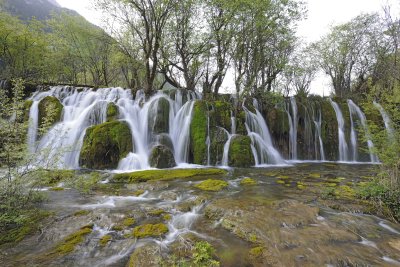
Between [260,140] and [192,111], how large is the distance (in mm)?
5259

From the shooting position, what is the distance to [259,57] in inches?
780

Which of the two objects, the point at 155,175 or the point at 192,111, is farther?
the point at 192,111

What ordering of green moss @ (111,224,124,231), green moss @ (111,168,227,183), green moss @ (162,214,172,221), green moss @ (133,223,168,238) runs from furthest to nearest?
1. green moss @ (111,168,227,183)
2. green moss @ (162,214,172,221)
3. green moss @ (111,224,124,231)
4. green moss @ (133,223,168,238)

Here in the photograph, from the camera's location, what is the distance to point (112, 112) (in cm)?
1454

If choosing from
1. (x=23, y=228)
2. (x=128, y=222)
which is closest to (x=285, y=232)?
(x=128, y=222)

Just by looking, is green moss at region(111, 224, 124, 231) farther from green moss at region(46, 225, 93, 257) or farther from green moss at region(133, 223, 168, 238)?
green moss at region(46, 225, 93, 257)

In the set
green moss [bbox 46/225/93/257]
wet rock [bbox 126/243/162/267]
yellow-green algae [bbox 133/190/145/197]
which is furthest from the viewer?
yellow-green algae [bbox 133/190/145/197]

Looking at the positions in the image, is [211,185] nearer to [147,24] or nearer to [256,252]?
[256,252]

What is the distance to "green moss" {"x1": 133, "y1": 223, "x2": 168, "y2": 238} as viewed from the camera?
14.3 feet

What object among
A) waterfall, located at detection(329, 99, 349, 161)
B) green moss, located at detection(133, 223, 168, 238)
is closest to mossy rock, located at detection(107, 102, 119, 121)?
green moss, located at detection(133, 223, 168, 238)

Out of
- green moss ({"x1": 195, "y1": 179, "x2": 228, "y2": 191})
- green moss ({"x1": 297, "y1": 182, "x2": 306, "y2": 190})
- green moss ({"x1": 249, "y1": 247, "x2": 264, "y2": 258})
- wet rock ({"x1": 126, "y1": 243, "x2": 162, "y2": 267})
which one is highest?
green moss ({"x1": 195, "y1": 179, "x2": 228, "y2": 191})

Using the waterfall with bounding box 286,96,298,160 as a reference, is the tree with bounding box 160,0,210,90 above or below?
above

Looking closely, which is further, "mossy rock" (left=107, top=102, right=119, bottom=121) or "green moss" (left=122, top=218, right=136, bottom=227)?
"mossy rock" (left=107, top=102, right=119, bottom=121)

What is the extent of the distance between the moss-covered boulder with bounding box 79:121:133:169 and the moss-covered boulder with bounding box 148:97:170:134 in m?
2.16
